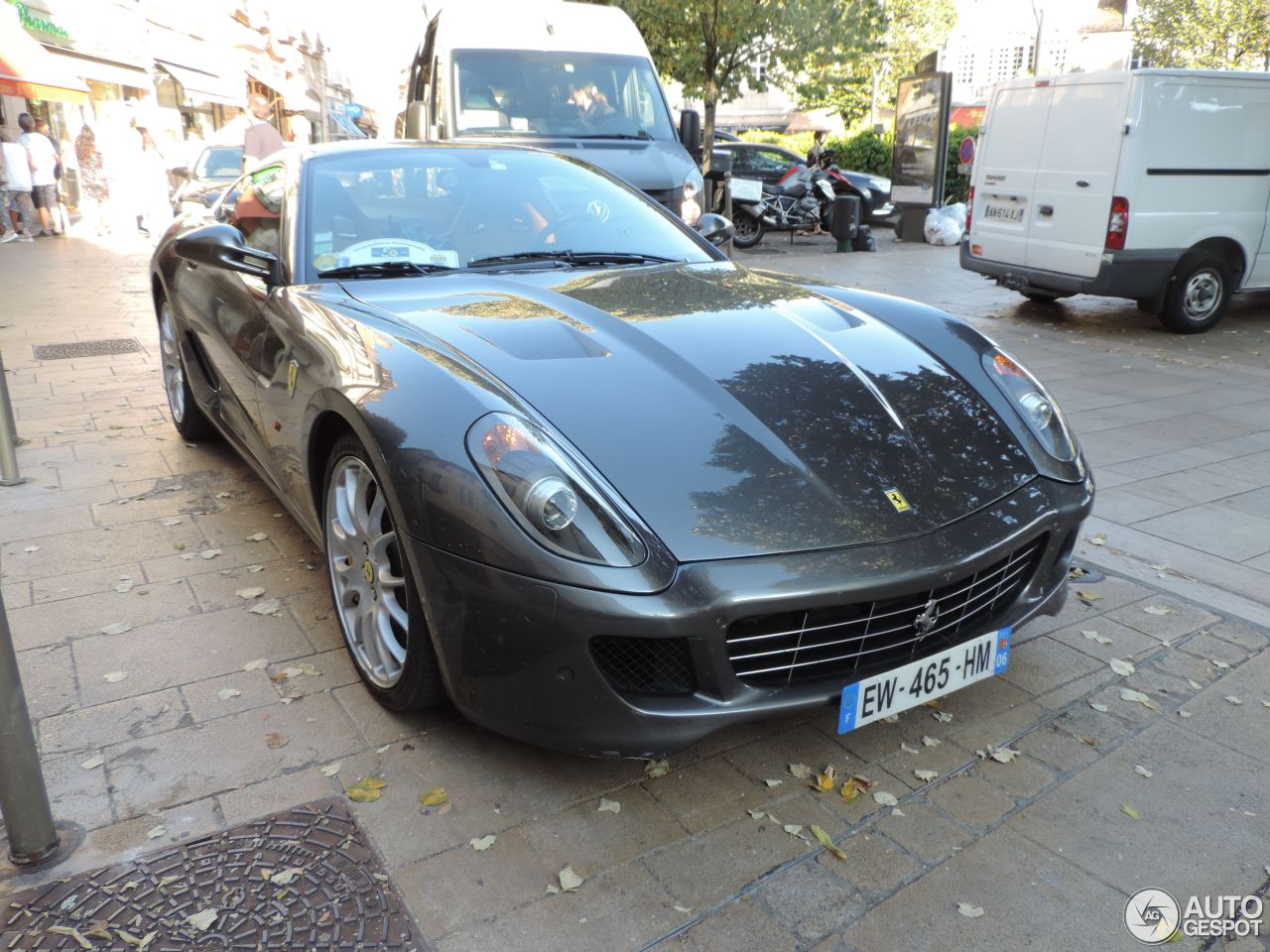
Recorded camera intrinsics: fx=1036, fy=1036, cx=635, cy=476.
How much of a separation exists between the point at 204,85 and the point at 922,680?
31.5 metres

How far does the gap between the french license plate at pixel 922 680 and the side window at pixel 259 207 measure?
252cm

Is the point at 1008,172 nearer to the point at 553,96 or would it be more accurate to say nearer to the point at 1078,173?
the point at 1078,173

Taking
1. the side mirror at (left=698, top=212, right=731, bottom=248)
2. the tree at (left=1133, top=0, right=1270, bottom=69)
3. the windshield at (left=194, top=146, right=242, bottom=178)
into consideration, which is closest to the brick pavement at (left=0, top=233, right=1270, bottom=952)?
the side mirror at (left=698, top=212, right=731, bottom=248)

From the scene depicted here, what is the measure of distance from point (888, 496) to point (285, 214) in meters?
2.36

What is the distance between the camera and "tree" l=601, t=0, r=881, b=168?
54.1 feet

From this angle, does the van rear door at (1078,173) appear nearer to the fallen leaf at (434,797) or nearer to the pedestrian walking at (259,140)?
the pedestrian walking at (259,140)

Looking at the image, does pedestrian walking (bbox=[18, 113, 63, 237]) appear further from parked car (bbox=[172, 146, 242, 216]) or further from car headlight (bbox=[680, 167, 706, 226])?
car headlight (bbox=[680, 167, 706, 226])

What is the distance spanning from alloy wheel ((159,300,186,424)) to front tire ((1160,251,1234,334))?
25.9 feet

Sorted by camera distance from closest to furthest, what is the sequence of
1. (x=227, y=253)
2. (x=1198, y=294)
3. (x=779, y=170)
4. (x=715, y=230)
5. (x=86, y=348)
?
(x=227, y=253)
(x=715, y=230)
(x=86, y=348)
(x=1198, y=294)
(x=779, y=170)

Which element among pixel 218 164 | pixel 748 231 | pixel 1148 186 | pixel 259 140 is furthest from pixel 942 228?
pixel 218 164

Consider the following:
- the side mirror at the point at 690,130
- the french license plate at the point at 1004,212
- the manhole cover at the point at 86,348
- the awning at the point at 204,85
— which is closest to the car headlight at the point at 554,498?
the manhole cover at the point at 86,348

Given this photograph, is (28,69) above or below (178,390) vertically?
above

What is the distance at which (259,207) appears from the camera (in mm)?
4102

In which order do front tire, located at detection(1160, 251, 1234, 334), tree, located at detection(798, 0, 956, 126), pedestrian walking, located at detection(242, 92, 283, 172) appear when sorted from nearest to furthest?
front tire, located at detection(1160, 251, 1234, 334), pedestrian walking, located at detection(242, 92, 283, 172), tree, located at detection(798, 0, 956, 126)
